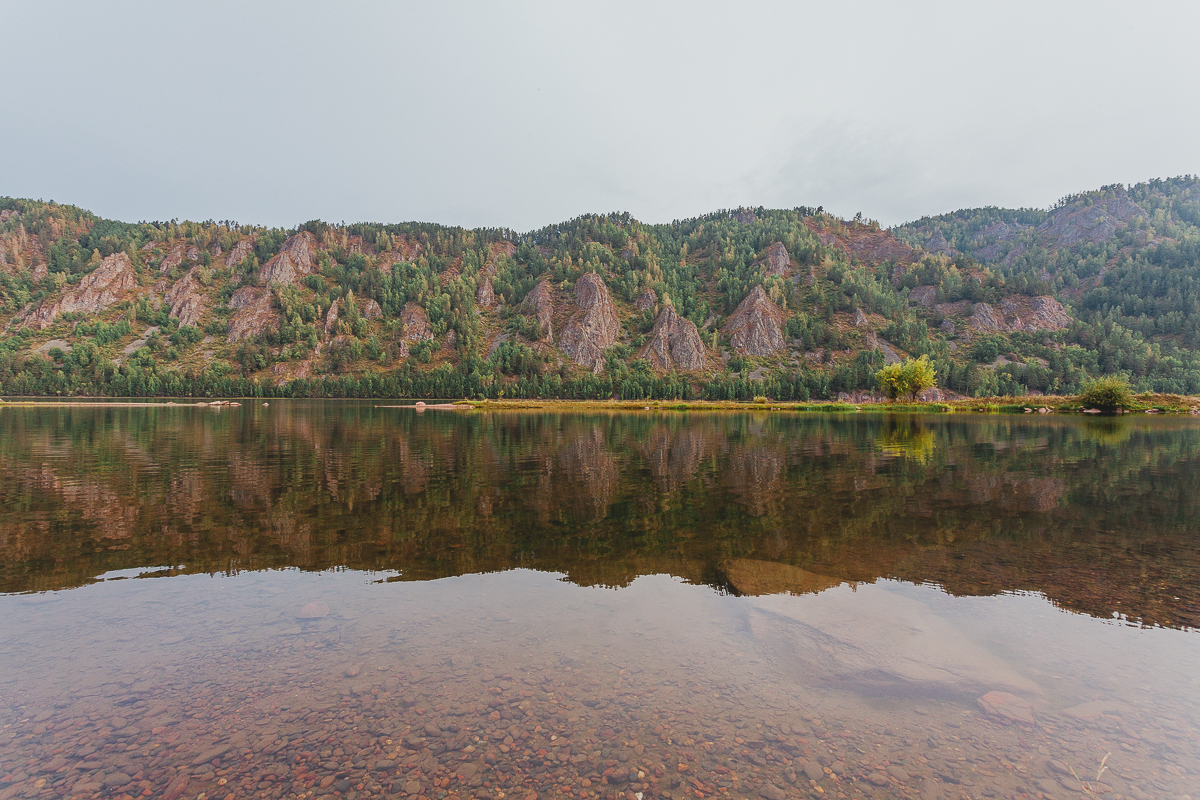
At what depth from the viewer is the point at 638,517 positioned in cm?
2323

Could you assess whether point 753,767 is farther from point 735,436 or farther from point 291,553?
point 735,436

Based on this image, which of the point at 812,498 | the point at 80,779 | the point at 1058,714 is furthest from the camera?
the point at 812,498

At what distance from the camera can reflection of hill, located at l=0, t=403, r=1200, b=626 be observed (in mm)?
16547

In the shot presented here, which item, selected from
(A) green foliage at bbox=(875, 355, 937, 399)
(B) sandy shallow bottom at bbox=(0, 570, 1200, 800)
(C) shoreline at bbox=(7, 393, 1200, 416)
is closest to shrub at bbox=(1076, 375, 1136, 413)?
(C) shoreline at bbox=(7, 393, 1200, 416)

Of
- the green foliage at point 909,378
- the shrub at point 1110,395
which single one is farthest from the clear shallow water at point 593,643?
the green foliage at point 909,378

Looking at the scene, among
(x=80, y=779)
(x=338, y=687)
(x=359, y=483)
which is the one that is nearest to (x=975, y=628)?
(x=338, y=687)

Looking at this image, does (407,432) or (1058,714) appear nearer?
(1058,714)

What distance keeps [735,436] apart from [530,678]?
58.4m

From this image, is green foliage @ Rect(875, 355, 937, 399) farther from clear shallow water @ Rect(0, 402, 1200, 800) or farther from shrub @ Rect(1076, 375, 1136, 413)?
clear shallow water @ Rect(0, 402, 1200, 800)

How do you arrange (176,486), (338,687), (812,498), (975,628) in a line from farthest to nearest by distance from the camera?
(176,486) → (812,498) → (975,628) → (338,687)

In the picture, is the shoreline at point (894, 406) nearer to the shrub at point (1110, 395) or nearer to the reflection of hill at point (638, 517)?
the shrub at point (1110, 395)

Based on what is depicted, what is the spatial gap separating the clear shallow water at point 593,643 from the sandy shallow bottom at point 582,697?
2.2 inches

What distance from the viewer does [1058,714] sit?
900 cm

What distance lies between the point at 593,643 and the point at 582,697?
2.21m
